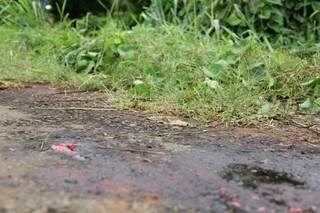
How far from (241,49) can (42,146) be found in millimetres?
1668

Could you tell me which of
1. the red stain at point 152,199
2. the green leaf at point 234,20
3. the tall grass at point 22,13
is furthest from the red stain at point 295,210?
the tall grass at point 22,13

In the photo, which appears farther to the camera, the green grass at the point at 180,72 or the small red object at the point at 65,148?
the green grass at the point at 180,72

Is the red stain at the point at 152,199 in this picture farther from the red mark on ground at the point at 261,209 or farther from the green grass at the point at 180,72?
the green grass at the point at 180,72

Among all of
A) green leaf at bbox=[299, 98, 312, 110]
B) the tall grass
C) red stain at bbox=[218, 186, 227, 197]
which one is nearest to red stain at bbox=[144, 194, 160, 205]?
red stain at bbox=[218, 186, 227, 197]

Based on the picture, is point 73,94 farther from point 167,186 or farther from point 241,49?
point 167,186

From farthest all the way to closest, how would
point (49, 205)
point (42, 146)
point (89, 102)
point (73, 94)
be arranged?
point (73, 94), point (89, 102), point (42, 146), point (49, 205)

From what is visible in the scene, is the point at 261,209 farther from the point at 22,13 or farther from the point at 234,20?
the point at 22,13

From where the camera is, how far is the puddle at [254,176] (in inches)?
71.2

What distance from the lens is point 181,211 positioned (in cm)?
152

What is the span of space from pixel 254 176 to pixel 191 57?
1.70 m

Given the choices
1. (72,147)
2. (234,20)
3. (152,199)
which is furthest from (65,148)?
(234,20)

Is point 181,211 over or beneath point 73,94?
over

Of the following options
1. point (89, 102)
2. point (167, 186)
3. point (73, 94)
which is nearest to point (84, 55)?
point (73, 94)

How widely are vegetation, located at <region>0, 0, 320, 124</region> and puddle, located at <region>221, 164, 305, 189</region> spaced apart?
0.71 meters
